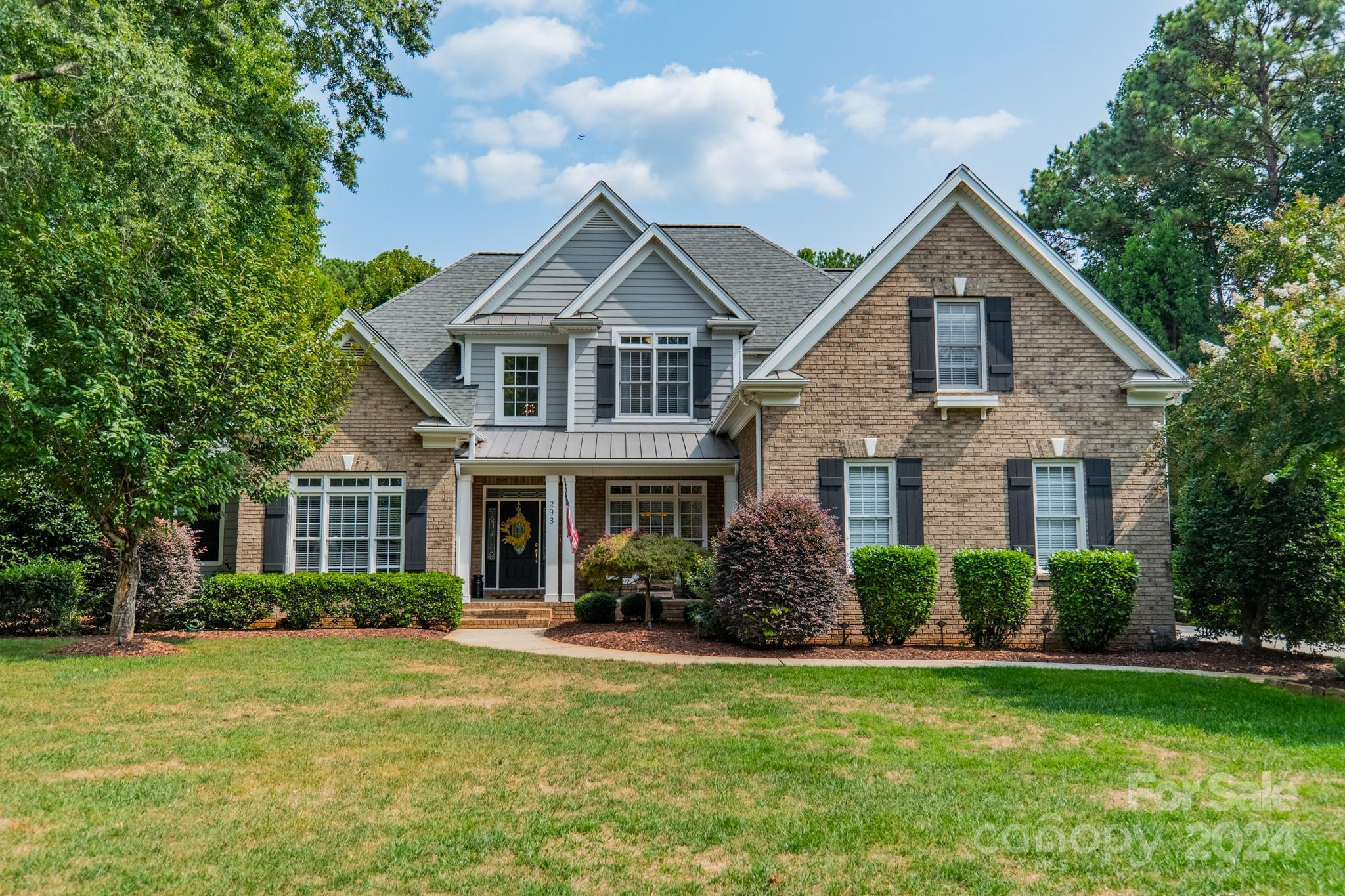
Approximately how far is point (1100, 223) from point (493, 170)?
25.9m

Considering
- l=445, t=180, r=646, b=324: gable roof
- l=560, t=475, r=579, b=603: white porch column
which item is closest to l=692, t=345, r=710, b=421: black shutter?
l=560, t=475, r=579, b=603: white porch column

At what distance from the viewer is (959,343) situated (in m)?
14.4

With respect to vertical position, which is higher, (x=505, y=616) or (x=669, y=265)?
(x=669, y=265)

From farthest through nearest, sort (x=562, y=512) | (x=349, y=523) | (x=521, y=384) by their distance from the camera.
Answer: (x=521, y=384) → (x=562, y=512) → (x=349, y=523)

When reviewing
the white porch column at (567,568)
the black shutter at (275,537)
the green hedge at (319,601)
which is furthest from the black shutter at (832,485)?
the black shutter at (275,537)

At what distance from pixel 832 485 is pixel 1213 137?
24967 millimetres

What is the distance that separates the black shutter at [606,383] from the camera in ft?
59.1

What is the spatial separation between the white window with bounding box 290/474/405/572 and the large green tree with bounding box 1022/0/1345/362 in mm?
23249

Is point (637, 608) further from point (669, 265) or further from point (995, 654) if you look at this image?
point (669, 265)

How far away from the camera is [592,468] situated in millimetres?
16922

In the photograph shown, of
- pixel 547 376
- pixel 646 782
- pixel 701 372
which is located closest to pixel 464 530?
pixel 547 376

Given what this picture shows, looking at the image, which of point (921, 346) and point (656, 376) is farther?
point (656, 376)

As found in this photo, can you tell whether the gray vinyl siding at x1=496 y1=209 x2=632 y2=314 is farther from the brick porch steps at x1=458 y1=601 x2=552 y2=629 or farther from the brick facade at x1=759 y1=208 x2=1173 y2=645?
the brick facade at x1=759 y1=208 x2=1173 y2=645

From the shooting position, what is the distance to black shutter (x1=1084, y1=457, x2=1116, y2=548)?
13.7 m
